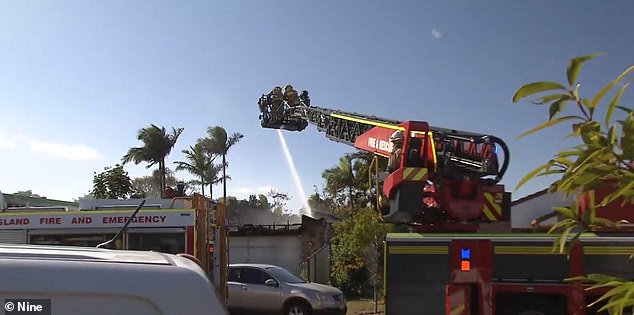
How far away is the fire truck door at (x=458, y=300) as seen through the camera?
8703 millimetres

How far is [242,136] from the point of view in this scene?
39656 mm

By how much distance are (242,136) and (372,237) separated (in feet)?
72.7

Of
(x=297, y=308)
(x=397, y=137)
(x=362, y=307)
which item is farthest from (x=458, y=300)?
(x=362, y=307)

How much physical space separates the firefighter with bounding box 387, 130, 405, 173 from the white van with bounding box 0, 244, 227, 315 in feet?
25.2

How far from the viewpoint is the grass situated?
59.5 feet

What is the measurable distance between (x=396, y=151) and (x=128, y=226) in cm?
549

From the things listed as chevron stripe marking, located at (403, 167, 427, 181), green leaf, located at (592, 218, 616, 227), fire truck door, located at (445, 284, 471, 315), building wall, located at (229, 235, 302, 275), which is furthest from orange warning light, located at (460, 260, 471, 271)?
building wall, located at (229, 235, 302, 275)

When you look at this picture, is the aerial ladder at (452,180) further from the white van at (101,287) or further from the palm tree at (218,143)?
the palm tree at (218,143)

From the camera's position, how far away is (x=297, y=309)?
1527cm

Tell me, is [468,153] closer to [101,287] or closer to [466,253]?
[466,253]

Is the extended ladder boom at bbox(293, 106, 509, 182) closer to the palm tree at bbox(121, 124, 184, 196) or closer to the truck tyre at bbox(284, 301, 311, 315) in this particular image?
the truck tyre at bbox(284, 301, 311, 315)

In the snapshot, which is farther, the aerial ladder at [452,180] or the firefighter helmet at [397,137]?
the firefighter helmet at [397,137]

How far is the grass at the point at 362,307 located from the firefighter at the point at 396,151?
29.3 feet

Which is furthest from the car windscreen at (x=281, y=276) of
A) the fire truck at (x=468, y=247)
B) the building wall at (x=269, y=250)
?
the building wall at (x=269, y=250)
